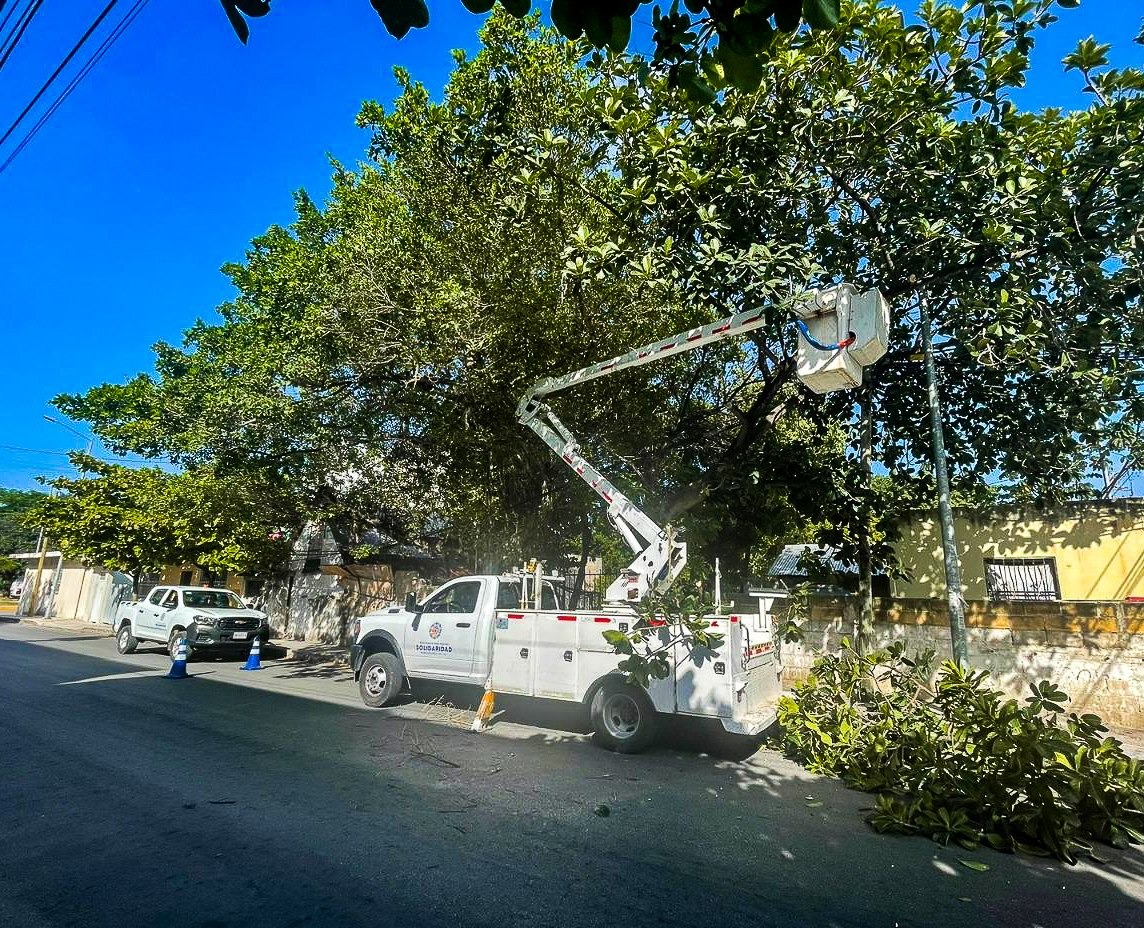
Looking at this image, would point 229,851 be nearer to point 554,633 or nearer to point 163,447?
point 554,633

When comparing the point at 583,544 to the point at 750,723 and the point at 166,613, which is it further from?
the point at 166,613

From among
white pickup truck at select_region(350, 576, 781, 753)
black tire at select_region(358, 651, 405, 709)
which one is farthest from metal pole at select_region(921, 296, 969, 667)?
black tire at select_region(358, 651, 405, 709)

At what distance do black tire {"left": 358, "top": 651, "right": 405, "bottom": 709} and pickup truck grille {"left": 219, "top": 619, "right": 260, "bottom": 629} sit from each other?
7195mm

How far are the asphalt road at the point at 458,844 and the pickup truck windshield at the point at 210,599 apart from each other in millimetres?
8487

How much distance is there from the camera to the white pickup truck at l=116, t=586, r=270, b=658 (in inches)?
588

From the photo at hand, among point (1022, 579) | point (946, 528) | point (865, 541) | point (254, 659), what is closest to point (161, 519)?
point (254, 659)

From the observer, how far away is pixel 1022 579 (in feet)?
43.2

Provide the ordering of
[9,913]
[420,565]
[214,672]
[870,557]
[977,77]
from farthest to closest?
[420,565] < [214,672] < [870,557] < [977,77] < [9,913]

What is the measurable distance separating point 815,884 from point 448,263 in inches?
371

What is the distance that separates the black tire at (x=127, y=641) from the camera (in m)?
16.6

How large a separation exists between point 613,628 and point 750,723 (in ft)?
6.22

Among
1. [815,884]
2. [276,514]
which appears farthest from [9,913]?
[276,514]

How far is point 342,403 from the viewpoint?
11.7 meters

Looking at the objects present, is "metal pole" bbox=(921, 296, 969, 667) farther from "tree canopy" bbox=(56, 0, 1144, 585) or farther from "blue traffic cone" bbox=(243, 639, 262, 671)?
"blue traffic cone" bbox=(243, 639, 262, 671)
